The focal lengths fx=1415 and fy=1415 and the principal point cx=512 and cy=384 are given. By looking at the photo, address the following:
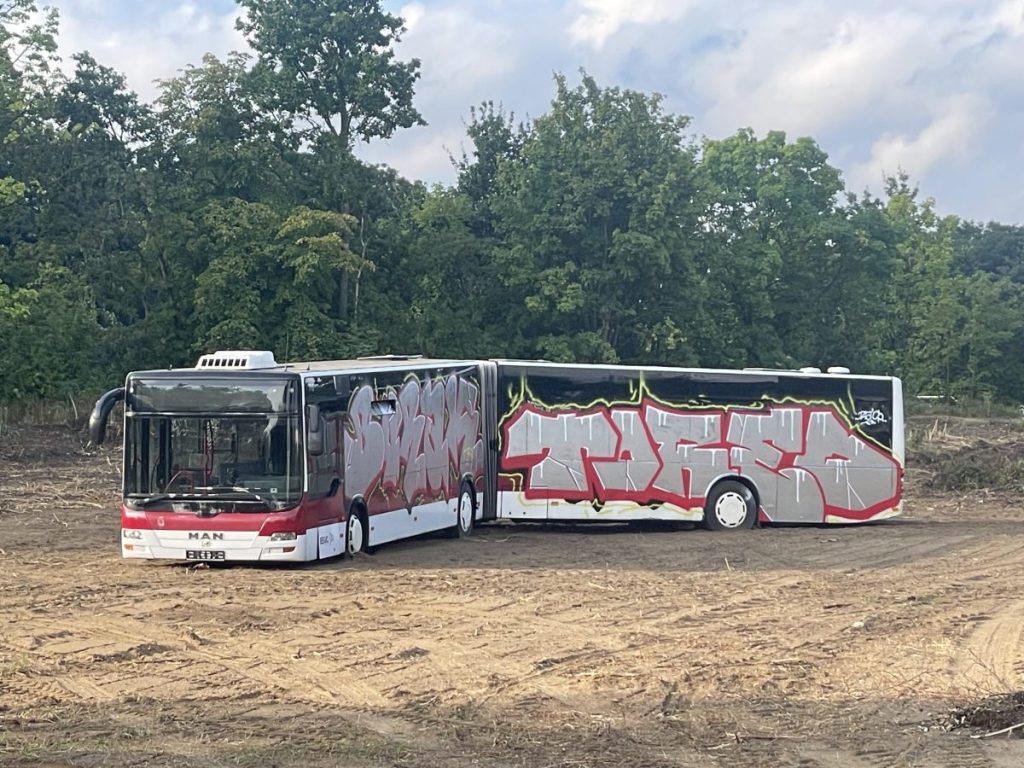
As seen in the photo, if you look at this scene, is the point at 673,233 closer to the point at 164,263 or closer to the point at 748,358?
the point at 748,358

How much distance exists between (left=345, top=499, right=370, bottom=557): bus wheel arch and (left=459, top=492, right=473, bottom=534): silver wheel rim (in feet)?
11.5

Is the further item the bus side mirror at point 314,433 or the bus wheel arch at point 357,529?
the bus wheel arch at point 357,529

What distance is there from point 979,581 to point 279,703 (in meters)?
10.9

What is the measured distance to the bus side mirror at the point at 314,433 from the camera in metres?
18.1

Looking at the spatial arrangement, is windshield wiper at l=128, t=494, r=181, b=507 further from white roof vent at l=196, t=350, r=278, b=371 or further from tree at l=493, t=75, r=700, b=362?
tree at l=493, t=75, r=700, b=362

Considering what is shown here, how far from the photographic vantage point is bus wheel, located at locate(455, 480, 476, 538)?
933 inches

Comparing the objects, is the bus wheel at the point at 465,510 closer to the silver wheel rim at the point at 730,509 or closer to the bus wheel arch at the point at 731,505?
the bus wheel arch at the point at 731,505

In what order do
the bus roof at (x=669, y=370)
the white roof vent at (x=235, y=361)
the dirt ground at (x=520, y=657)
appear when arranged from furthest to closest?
the bus roof at (x=669, y=370), the white roof vent at (x=235, y=361), the dirt ground at (x=520, y=657)

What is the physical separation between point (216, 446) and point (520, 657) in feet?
23.1

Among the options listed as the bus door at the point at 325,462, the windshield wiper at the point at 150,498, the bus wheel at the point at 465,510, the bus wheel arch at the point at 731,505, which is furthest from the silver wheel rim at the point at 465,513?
the windshield wiper at the point at 150,498

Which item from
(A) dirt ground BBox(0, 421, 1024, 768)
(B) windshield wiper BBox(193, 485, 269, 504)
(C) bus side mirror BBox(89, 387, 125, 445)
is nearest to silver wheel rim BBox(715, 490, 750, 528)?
(A) dirt ground BBox(0, 421, 1024, 768)

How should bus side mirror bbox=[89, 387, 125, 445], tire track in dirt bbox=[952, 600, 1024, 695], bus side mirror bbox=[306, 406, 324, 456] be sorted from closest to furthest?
1. tire track in dirt bbox=[952, 600, 1024, 695]
2. bus side mirror bbox=[89, 387, 125, 445]
3. bus side mirror bbox=[306, 406, 324, 456]

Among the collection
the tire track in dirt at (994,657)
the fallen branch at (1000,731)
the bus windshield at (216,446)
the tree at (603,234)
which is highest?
the tree at (603,234)

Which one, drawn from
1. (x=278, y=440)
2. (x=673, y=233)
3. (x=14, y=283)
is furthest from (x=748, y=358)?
(x=278, y=440)
